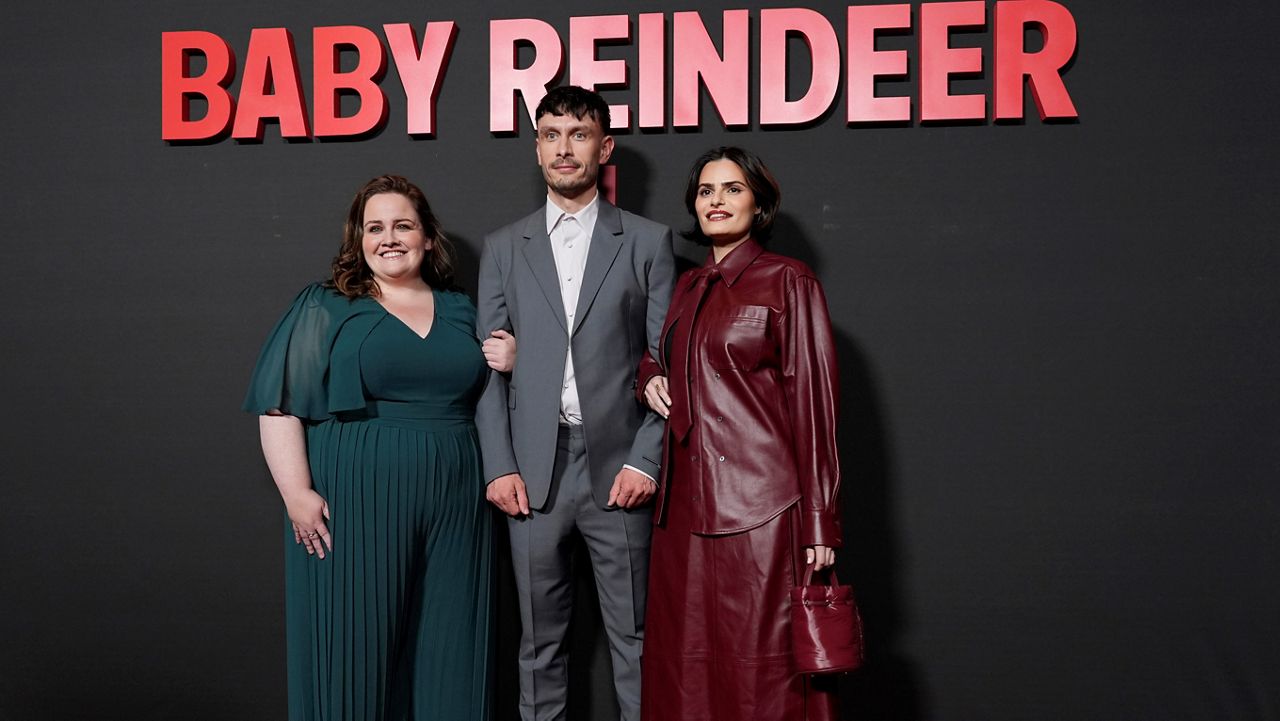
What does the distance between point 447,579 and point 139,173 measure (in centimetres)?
194

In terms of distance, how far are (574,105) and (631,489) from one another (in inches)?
41.0

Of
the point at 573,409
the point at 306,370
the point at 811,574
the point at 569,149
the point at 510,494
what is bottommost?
the point at 811,574

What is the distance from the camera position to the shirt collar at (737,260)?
2307mm

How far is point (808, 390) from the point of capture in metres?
2.17

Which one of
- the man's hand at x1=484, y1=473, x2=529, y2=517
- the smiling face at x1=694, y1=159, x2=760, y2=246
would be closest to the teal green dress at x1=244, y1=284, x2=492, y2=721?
the man's hand at x1=484, y1=473, x2=529, y2=517

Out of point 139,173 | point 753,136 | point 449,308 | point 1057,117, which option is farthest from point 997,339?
point 139,173

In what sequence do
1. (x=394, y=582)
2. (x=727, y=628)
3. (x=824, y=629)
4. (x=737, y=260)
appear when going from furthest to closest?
(x=394, y=582) → (x=737, y=260) → (x=727, y=628) → (x=824, y=629)

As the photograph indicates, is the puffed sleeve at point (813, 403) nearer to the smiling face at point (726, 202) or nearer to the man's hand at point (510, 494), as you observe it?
the smiling face at point (726, 202)

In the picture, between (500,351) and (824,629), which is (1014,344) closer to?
(824,629)

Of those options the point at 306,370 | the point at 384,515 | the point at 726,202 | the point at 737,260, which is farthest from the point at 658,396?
the point at 306,370

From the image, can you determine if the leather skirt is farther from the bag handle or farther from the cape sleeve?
the cape sleeve

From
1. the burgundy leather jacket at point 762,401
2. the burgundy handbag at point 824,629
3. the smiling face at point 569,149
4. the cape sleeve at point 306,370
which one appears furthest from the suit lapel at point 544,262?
the burgundy handbag at point 824,629

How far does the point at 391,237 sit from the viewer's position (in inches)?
100.0

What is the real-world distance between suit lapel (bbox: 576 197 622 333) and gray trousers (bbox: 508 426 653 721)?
13.4 inches
